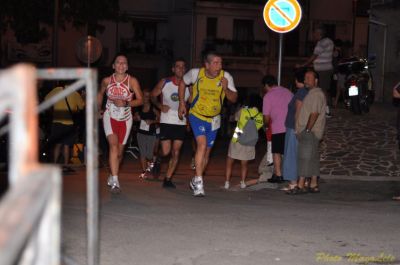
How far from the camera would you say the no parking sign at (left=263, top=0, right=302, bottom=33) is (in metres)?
11.9

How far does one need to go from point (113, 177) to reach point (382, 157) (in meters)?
5.61

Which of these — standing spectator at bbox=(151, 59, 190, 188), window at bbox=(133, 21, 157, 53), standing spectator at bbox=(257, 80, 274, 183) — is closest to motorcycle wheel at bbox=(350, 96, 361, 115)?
standing spectator at bbox=(257, 80, 274, 183)

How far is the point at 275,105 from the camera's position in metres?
11.0

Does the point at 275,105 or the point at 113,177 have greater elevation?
the point at 275,105

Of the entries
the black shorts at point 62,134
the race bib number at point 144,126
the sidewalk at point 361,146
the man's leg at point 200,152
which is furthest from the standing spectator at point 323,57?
the man's leg at point 200,152

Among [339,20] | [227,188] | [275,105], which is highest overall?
[339,20]

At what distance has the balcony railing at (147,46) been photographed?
156 feet

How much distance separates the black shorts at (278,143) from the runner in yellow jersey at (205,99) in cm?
143

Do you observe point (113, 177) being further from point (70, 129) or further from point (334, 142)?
point (334, 142)

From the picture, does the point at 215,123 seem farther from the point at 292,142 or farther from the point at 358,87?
the point at 358,87

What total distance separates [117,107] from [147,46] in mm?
38856

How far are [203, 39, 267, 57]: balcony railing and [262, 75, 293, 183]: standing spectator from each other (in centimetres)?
3629

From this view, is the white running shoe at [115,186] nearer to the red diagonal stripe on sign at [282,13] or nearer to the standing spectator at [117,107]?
the standing spectator at [117,107]

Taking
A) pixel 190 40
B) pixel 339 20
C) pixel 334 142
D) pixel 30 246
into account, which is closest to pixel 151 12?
pixel 190 40
